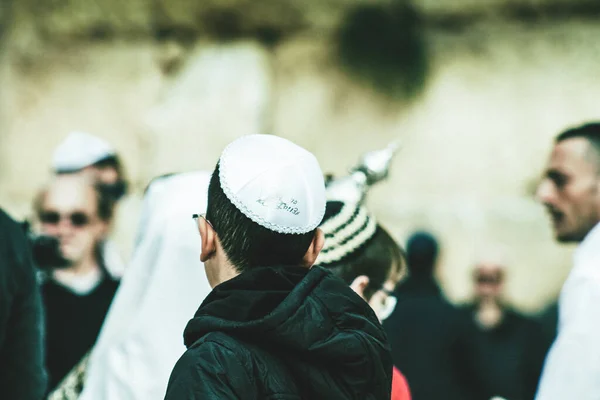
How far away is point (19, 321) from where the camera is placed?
7.16 ft

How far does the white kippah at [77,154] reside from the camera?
351cm

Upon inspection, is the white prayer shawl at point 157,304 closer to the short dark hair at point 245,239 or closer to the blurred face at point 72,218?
the short dark hair at point 245,239

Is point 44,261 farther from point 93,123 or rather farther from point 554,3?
point 554,3

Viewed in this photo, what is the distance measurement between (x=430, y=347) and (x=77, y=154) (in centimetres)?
168

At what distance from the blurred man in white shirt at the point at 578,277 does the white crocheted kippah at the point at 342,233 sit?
1.99 ft

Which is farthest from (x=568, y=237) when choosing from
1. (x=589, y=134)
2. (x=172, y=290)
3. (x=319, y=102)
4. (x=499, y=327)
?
(x=319, y=102)

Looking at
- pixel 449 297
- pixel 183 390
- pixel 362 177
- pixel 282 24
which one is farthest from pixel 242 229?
pixel 282 24

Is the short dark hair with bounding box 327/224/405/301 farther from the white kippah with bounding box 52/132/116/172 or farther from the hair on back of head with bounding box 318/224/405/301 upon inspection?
the white kippah with bounding box 52/132/116/172

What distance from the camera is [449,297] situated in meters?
5.38

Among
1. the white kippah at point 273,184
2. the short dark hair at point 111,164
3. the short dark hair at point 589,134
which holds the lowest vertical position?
the short dark hair at point 111,164

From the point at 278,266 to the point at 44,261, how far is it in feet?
6.53

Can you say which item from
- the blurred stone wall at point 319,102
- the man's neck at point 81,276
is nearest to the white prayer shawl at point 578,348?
the man's neck at point 81,276

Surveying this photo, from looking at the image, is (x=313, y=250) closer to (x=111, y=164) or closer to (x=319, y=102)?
(x=111, y=164)

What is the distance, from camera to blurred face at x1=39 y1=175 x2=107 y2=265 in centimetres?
336
